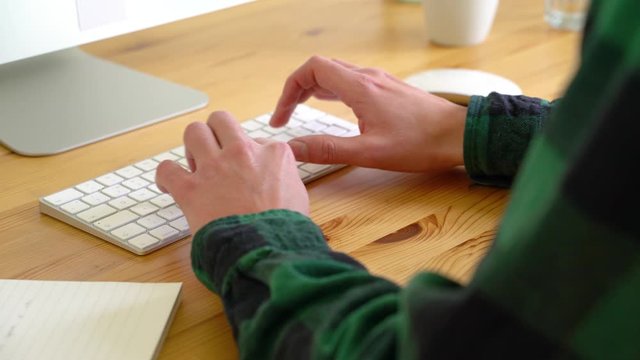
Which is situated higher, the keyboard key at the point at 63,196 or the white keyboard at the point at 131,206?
the white keyboard at the point at 131,206

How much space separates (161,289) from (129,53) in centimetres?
59

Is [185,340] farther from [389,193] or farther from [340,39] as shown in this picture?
[340,39]

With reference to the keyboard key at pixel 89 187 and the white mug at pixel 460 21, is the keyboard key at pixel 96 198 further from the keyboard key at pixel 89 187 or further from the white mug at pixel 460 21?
the white mug at pixel 460 21

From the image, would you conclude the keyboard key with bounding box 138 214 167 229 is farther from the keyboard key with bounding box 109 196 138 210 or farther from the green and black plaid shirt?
the green and black plaid shirt

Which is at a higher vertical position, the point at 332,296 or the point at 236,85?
the point at 332,296

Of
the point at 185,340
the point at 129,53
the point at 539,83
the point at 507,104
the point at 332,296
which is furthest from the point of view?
the point at 129,53

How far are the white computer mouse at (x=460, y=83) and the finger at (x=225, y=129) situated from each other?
0.29 meters

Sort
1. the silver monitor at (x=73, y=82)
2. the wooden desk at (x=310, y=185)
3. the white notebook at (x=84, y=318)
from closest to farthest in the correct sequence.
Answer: the white notebook at (x=84, y=318) < the wooden desk at (x=310, y=185) < the silver monitor at (x=73, y=82)

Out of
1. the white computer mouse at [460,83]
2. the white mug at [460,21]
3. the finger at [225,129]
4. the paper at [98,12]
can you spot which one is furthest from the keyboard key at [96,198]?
the white mug at [460,21]

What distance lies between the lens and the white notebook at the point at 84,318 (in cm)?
61

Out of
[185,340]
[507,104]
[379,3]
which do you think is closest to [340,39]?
[379,3]

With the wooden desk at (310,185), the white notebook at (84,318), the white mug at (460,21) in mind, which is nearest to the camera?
the white notebook at (84,318)

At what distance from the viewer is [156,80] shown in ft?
3.60

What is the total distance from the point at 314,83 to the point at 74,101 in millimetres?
272
